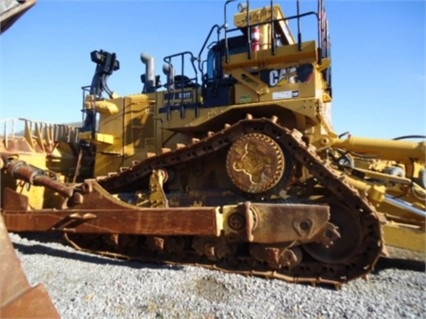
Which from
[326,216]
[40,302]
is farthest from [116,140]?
[40,302]

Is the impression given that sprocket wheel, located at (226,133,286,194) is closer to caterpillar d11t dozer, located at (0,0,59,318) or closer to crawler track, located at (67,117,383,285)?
crawler track, located at (67,117,383,285)

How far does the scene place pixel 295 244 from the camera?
417 centimetres

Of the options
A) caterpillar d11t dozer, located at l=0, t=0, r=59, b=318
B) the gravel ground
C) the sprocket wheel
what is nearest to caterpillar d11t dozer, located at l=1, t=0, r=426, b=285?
the sprocket wheel

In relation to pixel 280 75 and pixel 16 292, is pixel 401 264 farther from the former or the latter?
pixel 16 292

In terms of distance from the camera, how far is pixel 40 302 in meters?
1.67

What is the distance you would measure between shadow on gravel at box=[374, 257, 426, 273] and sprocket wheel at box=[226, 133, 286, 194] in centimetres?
173

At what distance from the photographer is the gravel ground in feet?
10.7

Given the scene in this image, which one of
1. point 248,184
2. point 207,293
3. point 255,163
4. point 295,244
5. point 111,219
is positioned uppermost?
point 255,163

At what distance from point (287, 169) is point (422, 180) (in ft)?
7.36

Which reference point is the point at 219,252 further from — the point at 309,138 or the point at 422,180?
the point at 422,180

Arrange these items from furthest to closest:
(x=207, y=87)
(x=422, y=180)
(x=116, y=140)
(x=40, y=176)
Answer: (x=116, y=140), (x=207, y=87), (x=422, y=180), (x=40, y=176)

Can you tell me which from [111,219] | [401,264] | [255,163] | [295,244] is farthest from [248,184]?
[401,264]

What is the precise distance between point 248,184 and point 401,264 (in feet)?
7.44

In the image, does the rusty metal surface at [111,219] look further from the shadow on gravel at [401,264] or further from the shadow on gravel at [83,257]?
the shadow on gravel at [401,264]
